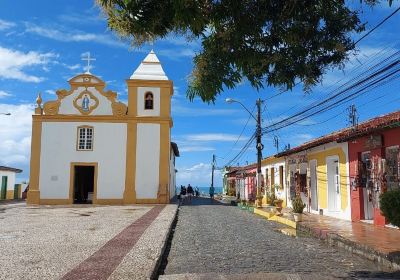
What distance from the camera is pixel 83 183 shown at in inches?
1272

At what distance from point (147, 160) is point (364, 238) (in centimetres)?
1854

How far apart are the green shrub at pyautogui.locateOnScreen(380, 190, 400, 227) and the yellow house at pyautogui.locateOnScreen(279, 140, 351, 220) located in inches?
289

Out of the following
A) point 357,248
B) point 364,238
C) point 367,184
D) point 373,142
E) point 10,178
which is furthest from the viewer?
point 10,178

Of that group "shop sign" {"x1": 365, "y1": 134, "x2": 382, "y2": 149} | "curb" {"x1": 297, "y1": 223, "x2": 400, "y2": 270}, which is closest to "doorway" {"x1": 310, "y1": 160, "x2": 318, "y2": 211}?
"shop sign" {"x1": 365, "y1": 134, "x2": 382, "y2": 149}

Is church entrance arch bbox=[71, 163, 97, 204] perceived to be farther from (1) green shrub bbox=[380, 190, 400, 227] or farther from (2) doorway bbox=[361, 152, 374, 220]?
(1) green shrub bbox=[380, 190, 400, 227]

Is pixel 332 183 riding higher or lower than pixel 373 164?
lower

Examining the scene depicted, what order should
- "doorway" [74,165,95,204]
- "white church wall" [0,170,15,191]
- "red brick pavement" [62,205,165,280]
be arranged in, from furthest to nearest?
"white church wall" [0,170,15,191], "doorway" [74,165,95,204], "red brick pavement" [62,205,165,280]

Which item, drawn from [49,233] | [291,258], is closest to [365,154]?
[291,258]

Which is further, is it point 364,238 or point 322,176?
point 322,176

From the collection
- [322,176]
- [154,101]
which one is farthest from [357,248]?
[154,101]

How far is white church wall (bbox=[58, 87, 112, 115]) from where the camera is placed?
28.2 meters

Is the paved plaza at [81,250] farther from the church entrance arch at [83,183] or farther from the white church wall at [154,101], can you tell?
the church entrance arch at [83,183]

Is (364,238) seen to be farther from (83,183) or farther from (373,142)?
(83,183)

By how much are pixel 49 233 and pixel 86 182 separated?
20.3 metres
